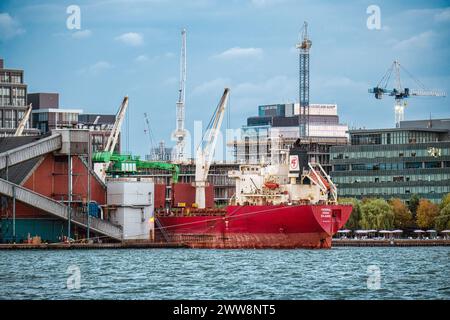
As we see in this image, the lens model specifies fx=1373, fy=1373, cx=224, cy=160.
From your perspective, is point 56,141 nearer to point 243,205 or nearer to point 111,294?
point 243,205

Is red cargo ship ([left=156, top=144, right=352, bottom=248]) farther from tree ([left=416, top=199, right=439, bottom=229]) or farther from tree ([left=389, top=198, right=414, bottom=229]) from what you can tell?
tree ([left=389, top=198, right=414, bottom=229])

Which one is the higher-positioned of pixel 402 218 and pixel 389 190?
pixel 389 190

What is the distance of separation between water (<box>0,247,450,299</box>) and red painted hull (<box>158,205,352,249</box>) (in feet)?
16.2

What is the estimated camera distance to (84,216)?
5020 inches

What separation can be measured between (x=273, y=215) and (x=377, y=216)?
43.6m

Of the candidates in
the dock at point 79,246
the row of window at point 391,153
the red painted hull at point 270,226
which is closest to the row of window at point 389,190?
the row of window at point 391,153

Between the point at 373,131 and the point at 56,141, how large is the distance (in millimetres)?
77261

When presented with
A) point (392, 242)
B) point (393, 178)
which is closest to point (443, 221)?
point (392, 242)

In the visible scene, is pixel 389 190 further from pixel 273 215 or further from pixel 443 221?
pixel 273 215

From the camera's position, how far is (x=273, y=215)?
124625 millimetres

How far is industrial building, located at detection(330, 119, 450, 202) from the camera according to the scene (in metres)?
182

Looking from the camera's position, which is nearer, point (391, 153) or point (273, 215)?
point (273, 215)

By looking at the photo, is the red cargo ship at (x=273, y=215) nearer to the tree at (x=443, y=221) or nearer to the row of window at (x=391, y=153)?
the tree at (x=443, y=221)

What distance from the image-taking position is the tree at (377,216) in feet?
543
